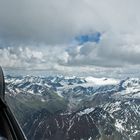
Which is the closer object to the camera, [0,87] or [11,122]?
[11,122]


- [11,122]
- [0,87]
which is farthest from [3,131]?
[0,87]

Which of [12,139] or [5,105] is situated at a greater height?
[5,105]

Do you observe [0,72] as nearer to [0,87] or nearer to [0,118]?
[0,87]

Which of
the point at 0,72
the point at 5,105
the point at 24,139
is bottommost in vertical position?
the point at 24,139

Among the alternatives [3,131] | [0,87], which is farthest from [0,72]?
[3,131]

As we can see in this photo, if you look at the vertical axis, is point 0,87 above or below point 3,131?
above

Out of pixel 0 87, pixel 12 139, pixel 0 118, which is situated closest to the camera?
pixel 12 139

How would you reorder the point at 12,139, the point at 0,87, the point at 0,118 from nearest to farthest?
1. the point at 12,139
2. the point at 0,118
3. the point at 0,87

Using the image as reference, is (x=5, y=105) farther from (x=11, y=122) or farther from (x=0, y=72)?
(x=0, y=72)

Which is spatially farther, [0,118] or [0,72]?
[0,72]
